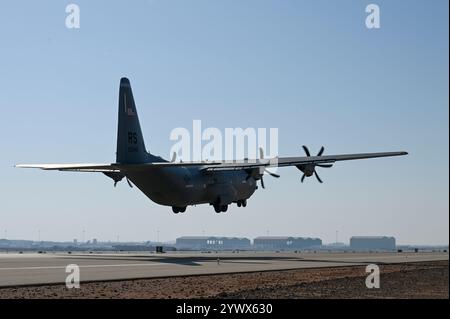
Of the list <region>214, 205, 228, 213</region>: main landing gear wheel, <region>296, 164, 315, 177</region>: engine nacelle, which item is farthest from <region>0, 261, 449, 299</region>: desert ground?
<region>214, 205, 228, 213</region>: main landing gear wheel

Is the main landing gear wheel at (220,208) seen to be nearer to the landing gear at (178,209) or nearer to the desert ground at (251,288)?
the landing gear at (178,209)

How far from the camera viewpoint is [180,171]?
184ft

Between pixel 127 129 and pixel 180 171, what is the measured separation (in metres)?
9.40

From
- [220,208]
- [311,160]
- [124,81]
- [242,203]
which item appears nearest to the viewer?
[124,81]

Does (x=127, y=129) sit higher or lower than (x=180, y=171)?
higher

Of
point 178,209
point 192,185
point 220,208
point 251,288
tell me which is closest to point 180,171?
point 192,185

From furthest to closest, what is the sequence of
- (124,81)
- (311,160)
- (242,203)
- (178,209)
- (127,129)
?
(242,203)
(178,209)
(311,160)
(127,129)
(124,81)

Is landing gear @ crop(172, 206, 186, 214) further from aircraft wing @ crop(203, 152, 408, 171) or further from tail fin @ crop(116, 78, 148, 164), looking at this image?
tail fin @ crop(116, 78, 148, 164)

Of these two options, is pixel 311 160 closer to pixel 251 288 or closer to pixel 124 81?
pixel 124 81

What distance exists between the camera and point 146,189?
5419cm
